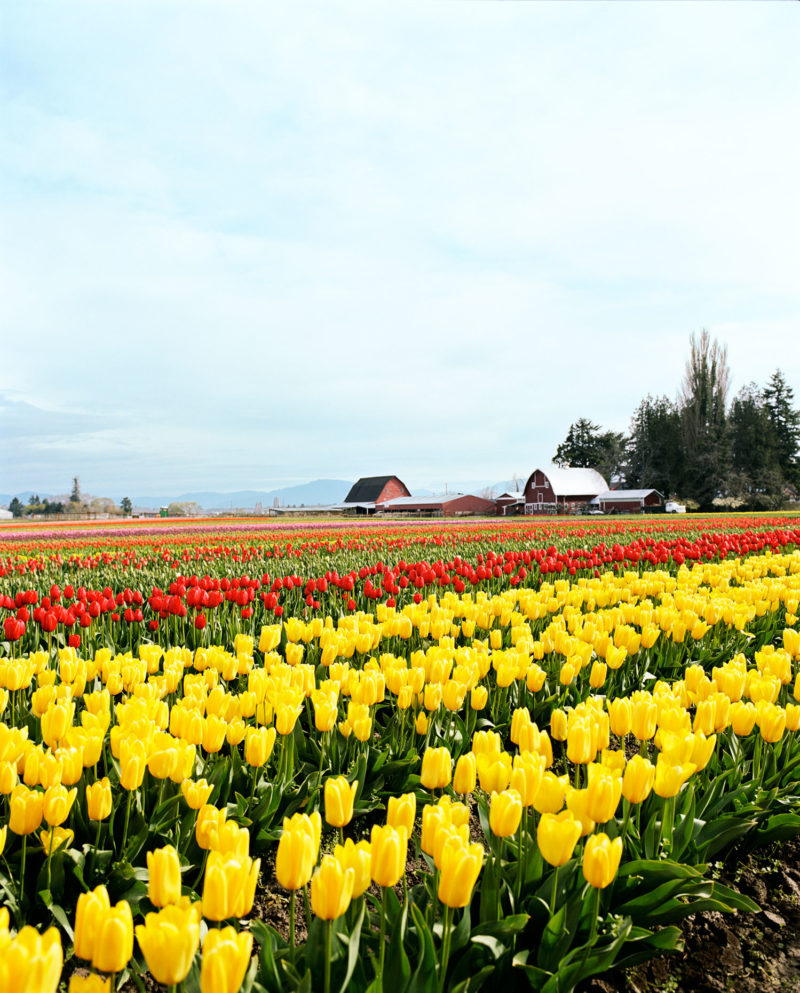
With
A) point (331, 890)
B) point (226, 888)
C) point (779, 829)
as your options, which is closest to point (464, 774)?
point (331, 890)

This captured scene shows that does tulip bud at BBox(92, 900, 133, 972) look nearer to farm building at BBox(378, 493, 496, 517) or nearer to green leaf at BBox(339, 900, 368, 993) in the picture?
green leaf at BBox(339, 900, 368, 993)

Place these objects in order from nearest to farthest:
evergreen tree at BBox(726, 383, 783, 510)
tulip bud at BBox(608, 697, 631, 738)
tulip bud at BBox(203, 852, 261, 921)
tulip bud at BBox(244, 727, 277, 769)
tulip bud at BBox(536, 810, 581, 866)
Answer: tulip bud at BBox(203, 852, 261, 921) < tulip bud at BBox(536, 810, 581, 866) < tulip bud at BBox(244, 727, 277, 769) < tulip bud at BBox(608, 697, 631, 738) < evergreen tree at BBox(726, 383, 783, 510)

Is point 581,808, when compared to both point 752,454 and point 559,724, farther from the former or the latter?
point 752,454

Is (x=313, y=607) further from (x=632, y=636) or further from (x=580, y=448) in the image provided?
(x=580, y=448)

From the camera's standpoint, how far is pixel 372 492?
294ft

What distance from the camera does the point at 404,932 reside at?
191cm

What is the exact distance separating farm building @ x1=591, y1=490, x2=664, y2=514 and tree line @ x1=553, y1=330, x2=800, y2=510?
1226mm

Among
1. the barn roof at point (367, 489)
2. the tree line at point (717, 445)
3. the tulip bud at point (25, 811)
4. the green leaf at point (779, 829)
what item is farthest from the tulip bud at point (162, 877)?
the barn roof at point (367, 489)

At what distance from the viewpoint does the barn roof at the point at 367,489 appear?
89.0m

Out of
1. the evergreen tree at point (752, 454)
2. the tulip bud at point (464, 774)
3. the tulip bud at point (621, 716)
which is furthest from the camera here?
the evergreen tree at point (752, 454)

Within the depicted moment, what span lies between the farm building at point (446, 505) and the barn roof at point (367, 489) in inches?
126

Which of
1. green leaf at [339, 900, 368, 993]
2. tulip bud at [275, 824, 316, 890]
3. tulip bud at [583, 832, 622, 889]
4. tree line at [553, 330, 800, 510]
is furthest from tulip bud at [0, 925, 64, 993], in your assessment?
tree line at [553, 330, 800, 510]

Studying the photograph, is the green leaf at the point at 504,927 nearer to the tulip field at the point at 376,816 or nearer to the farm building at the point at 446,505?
the tulip field at the point at 376,816

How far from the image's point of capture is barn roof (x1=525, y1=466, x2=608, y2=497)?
3019 inches
